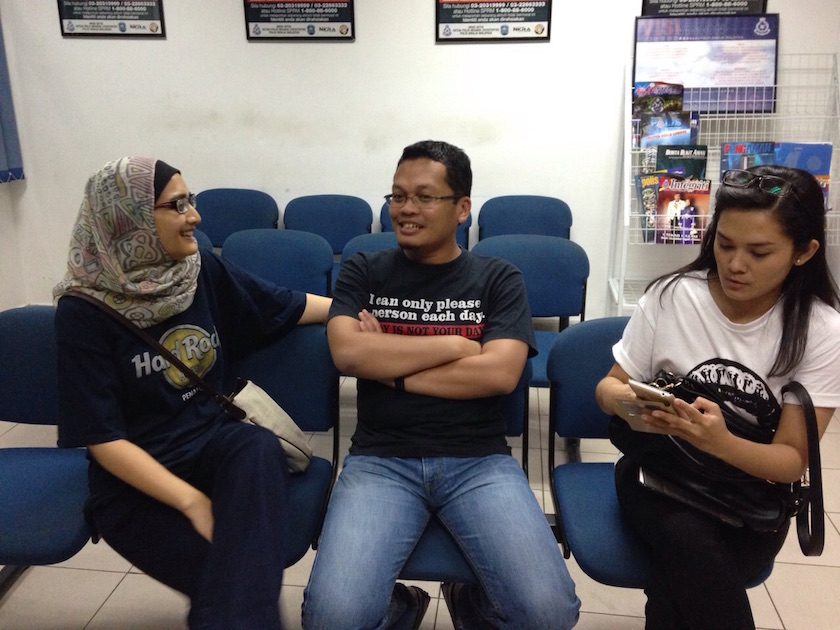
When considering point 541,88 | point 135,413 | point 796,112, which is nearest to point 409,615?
point 135,413

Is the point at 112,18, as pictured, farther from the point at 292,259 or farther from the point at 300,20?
the point at 292,259

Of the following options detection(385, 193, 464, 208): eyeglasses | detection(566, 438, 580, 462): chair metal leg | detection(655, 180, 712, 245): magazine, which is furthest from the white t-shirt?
detection(655, 180, 712, 245): magazine

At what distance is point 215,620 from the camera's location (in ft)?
3.62

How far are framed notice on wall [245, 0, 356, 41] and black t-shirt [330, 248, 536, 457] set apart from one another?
2539 mm

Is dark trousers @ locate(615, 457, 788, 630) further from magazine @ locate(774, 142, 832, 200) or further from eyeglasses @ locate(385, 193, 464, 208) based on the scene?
magazine @ locate(774, 142, 832, 200)

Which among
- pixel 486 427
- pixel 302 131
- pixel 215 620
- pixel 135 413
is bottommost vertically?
pixel 215 620

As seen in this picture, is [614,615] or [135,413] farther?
[614,615]

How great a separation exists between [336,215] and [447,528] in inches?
107

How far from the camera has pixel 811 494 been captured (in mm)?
1278

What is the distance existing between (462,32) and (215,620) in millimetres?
3415

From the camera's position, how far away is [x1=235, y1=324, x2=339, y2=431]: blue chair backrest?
1725 mm

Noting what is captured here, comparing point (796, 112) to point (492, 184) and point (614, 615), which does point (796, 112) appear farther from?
point (614, 615)

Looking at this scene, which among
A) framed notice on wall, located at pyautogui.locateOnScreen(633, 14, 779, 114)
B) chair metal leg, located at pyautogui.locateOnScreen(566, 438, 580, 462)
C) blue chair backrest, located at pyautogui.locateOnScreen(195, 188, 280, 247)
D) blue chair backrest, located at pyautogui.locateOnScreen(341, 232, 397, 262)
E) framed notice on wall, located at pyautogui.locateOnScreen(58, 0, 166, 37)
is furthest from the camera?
blue chair backrest, located at pyautogui.locateOnScreen(195, 188, 280, 247)

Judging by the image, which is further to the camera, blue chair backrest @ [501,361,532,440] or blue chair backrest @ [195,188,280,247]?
blue chair backrest @ [195,188,280,247]
